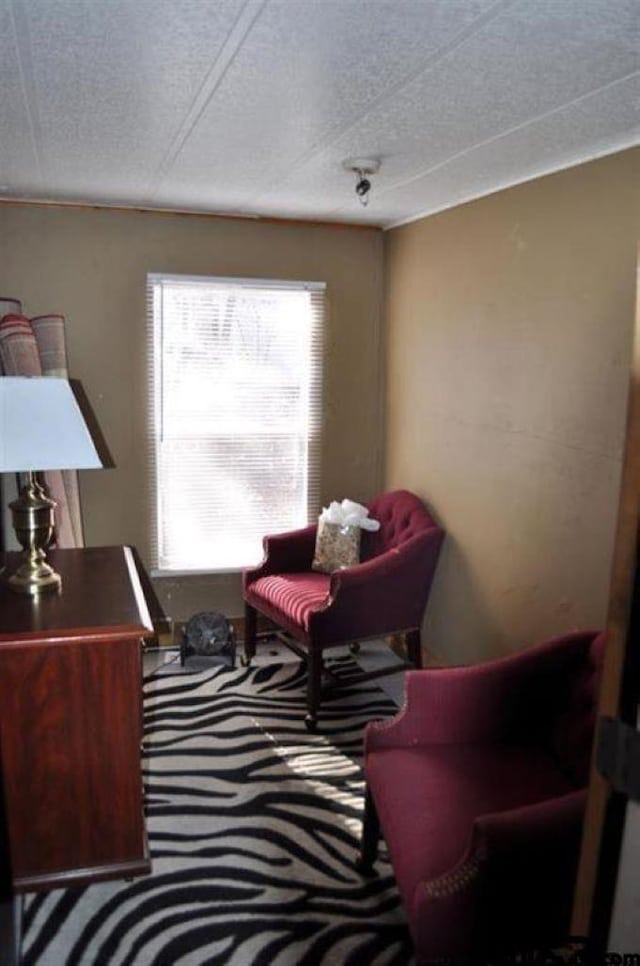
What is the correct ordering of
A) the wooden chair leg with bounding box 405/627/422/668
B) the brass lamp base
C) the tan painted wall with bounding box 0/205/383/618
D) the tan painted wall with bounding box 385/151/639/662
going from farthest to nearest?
the tan painted wall with bounding box 0/205/383/618 < the wooden chair leg with bounding box 405/627/422/668 < the tan painted wall with bounding box 385/151/639/662 < the brass lamp base

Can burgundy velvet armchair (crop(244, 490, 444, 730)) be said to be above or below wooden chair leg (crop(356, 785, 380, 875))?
above

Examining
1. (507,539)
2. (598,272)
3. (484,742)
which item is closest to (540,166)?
(598,272)

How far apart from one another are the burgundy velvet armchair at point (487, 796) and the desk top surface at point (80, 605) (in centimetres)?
79

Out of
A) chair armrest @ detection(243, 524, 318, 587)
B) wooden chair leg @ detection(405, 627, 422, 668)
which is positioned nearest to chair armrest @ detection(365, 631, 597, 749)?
wooden chair leg @ detection(405, 627, 422, 668)

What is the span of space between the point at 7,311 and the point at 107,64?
1780mm

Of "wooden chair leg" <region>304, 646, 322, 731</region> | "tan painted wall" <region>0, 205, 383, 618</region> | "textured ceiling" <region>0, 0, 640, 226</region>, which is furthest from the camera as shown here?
"tan painted wall" <region>0, 205, 383, 618</region>

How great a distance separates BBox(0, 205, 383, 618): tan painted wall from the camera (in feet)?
11.8

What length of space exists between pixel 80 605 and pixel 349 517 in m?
1.74

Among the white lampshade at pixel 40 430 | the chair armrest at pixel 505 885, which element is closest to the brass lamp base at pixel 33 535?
the white lampshade at pixel 40 430

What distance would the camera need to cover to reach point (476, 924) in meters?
1.55

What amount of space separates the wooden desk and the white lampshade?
44cm

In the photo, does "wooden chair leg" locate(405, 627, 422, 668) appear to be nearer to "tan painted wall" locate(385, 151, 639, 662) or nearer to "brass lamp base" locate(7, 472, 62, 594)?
"tan painted wall" locate(385, 151, 639, 662)

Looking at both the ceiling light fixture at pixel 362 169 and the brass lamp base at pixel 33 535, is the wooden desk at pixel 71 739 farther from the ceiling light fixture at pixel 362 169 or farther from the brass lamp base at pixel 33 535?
the ceiling light fixture at pixel 362 169

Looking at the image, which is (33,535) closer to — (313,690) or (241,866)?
(241,866)
